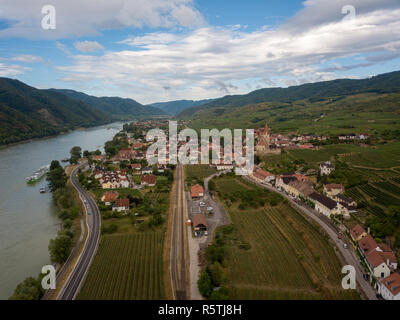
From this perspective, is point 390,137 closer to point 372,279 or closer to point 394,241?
point 394,241

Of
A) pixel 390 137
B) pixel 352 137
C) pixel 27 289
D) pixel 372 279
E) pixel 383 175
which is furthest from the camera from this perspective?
pixel 352 137

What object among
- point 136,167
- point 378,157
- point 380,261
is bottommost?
point 380,261

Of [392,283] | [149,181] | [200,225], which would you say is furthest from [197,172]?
[392,283]

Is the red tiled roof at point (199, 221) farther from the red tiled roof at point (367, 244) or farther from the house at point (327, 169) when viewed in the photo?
the house at point (327, 169)

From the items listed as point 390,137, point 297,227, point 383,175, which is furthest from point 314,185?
point 390,137

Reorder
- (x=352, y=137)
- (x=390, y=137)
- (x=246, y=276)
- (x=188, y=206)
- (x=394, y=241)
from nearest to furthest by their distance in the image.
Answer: (x=246, y=276), (x=394, y=241), (x=188, y=206), (x=390, y=137), (x=352, y=137)

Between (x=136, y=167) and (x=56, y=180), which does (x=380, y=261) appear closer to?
(x=56, y=180)

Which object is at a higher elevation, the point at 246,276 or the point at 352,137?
the point at 352,137
